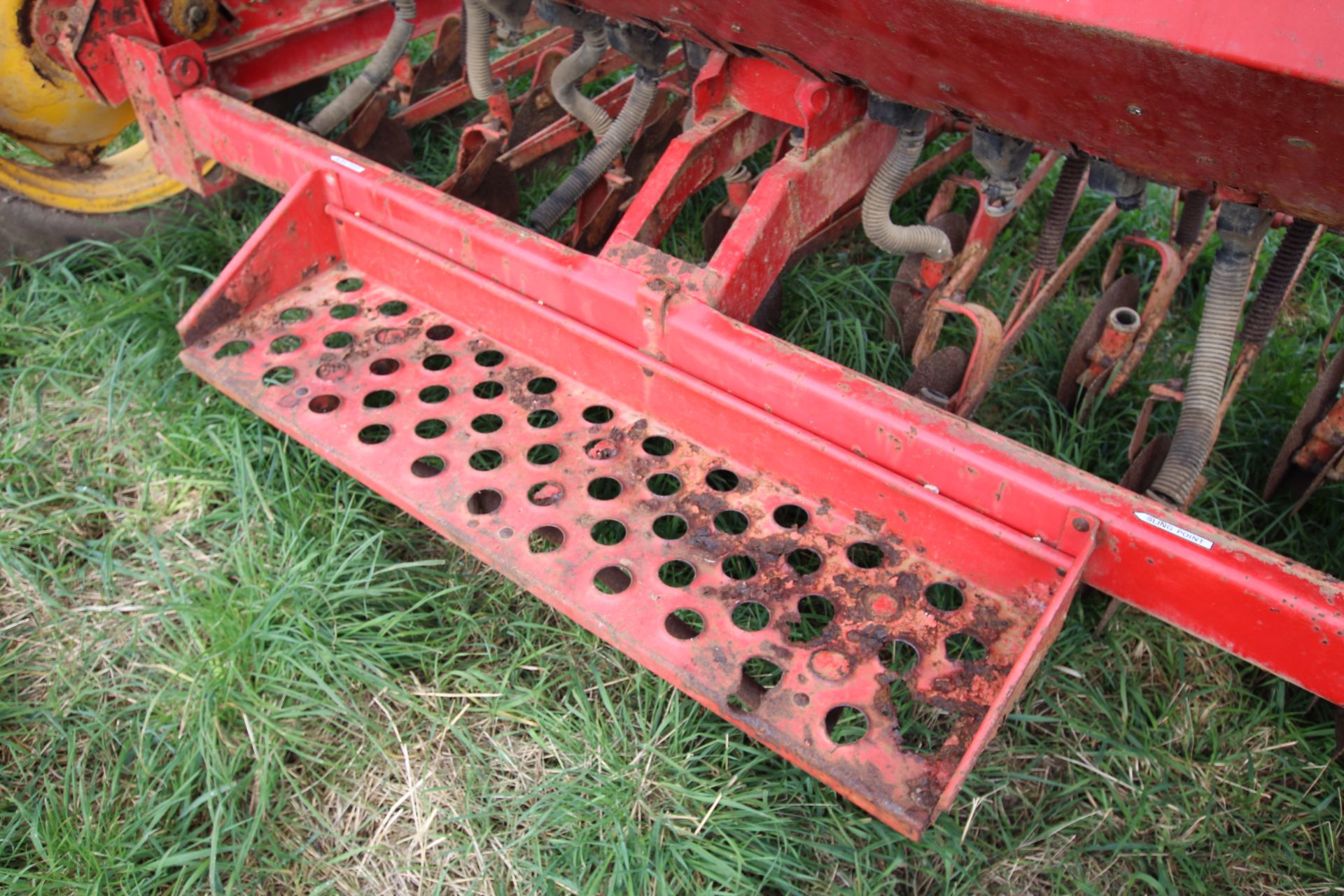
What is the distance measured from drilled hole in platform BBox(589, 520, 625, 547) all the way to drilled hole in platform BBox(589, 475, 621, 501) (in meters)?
0.05

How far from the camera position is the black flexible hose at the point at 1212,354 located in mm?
1826

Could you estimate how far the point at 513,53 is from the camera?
10.2 ft

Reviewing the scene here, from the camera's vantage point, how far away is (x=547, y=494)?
197cm

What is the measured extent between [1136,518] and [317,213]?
186 cm

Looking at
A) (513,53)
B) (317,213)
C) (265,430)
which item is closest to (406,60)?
(513,53)

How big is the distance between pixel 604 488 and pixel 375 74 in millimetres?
1411

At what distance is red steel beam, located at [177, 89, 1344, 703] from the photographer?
151 cm

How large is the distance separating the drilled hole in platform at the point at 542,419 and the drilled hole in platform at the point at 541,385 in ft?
0.18

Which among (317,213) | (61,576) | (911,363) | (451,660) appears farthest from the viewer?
(911,363)

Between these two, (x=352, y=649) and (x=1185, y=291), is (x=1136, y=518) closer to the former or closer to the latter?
(x=352, y=649)

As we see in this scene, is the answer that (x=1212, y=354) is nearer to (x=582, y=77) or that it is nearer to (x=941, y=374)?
(x=941, y=374)

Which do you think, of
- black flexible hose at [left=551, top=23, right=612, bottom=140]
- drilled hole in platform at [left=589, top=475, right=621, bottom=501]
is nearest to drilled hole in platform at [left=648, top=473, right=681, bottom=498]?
drilled hole in platform at [left=589, top=475, right=621, bottom=501]

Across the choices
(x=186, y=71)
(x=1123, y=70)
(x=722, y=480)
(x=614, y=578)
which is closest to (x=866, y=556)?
(x=722, y=480)

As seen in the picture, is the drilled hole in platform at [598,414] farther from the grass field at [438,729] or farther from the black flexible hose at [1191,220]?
the black flexible hose at [1191,220]
